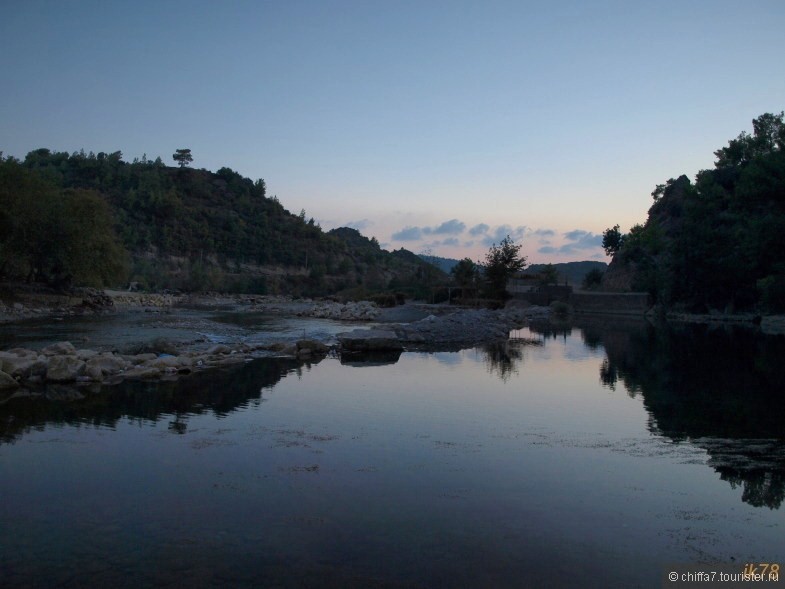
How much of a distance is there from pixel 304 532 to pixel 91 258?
40.9m

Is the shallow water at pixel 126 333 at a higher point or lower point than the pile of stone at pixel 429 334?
lower

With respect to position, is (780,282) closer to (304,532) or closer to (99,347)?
(99,347)

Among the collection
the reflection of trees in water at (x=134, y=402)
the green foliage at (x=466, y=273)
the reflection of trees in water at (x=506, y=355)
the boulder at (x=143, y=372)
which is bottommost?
the reflection of trees in water at (x=134, y=402)

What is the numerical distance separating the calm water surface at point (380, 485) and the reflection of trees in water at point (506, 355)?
3748mm

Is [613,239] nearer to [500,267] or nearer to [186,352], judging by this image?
[500,267]

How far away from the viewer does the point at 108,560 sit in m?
5.29

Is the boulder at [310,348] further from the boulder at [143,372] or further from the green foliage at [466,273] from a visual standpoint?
the green foliage at [466,273]

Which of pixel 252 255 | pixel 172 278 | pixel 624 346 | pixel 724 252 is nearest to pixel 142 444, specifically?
pixel 624 346

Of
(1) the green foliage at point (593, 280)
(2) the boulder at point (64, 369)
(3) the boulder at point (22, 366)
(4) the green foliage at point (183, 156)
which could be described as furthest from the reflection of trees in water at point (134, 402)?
(4) the green foliage at point (183, 156)

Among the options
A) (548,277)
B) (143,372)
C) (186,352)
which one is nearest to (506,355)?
(186,352)

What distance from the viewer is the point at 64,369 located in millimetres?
14414

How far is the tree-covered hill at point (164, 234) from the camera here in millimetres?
39938

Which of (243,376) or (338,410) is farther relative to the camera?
(243,376)

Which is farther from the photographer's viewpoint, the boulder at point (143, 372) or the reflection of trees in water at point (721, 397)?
the boulder at point (143, 372)
